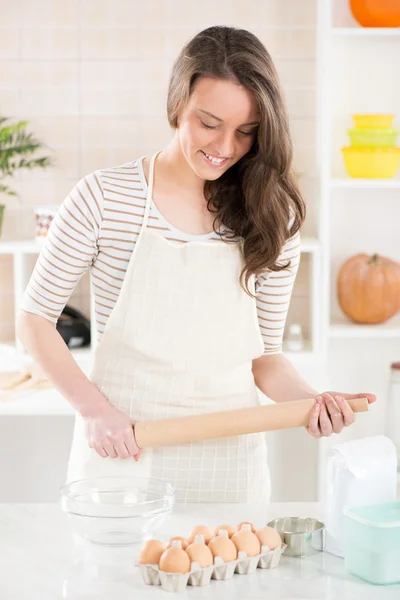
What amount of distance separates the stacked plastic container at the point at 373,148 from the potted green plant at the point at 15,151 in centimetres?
99

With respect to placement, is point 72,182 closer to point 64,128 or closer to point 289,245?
point 64,128

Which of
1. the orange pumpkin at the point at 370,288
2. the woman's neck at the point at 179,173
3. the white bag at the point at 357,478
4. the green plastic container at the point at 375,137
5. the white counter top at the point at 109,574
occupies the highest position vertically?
the green plastic container at the point at 375,137

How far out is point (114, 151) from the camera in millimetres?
3154

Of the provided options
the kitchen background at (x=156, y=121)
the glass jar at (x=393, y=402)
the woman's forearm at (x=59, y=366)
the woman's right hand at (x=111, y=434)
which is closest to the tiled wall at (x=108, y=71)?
the kitchen background at (x=156, y=121)

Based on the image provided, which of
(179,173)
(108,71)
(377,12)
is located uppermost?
(377,12)

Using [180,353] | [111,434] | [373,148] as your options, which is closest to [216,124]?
[180,353]

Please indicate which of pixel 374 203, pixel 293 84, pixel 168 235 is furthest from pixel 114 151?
pixel 168 235

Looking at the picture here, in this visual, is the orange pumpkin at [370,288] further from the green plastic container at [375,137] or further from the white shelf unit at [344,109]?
the green plastic container at [375,137]

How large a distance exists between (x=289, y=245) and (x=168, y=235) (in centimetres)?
22

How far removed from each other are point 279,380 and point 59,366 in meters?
0.41

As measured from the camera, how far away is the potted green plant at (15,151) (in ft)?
9.71

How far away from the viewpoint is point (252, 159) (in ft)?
5.24

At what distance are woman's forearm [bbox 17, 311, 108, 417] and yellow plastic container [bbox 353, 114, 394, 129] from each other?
5.17 ft

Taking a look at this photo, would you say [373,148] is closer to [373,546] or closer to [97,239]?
[97,239]
